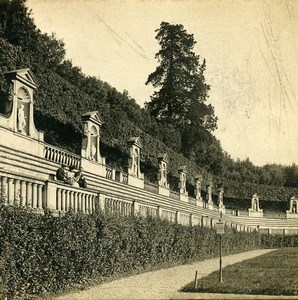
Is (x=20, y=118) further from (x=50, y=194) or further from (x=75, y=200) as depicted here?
(x=50, y=194)

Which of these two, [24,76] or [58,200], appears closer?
[58,200]

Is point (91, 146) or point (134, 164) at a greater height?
point (91, 146)

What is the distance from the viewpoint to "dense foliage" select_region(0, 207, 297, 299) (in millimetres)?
9906

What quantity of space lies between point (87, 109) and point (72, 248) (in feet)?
49.3

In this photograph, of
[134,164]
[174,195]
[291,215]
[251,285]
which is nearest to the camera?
[251,285]

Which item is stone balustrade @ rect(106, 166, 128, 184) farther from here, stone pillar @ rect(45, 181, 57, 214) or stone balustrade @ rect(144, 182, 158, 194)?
stone pillar @ rect(45, 181, 57, 214)

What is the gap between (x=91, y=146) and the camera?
2120 cm

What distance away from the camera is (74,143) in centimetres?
2627

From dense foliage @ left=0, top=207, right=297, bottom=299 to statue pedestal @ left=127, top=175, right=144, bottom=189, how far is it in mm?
4370

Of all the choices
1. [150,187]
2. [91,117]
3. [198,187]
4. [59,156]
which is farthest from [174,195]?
[59,156]

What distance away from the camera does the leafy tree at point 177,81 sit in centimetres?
4641

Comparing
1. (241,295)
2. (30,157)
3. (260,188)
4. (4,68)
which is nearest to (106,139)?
(4,68)

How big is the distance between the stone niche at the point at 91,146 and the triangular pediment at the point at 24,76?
186 inches

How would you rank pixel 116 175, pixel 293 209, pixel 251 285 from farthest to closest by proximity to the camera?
pixel 293 209 → pixel 116 175 → pixel 251 285
